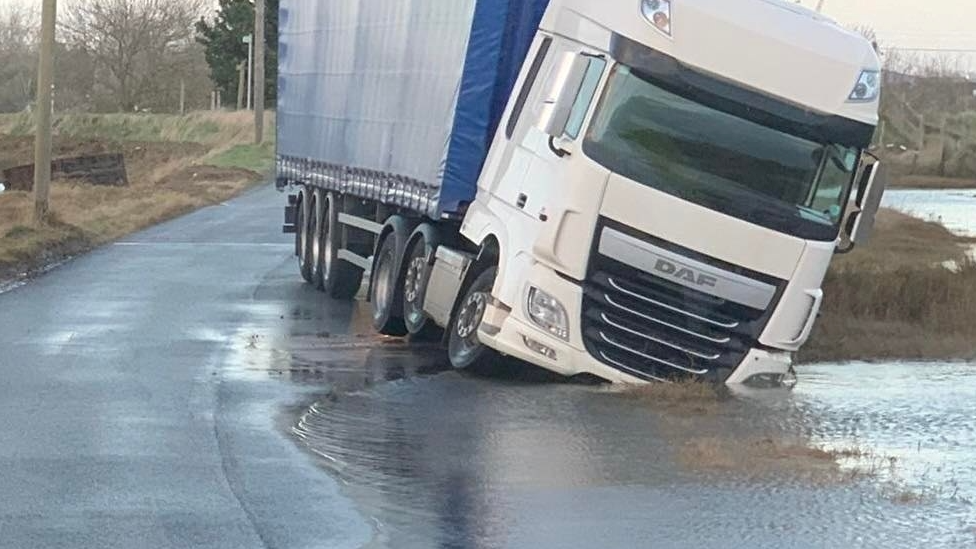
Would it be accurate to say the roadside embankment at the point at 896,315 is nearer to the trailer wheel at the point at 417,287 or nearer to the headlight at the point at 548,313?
the trailer wheel at the point at 417,287

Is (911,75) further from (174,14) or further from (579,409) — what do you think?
(579,409)

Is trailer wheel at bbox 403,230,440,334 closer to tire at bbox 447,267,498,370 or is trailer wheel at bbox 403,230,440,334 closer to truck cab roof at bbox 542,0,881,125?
tire at bbox 447,267,498,370

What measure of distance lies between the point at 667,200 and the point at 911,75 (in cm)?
7381

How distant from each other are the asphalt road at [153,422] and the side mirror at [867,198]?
432 centimetres

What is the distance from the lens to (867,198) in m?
12.3

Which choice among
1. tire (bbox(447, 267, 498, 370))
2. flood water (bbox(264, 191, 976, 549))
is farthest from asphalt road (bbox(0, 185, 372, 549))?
tire (bbox(447, 267, 498, 370))

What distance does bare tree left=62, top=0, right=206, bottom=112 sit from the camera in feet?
316

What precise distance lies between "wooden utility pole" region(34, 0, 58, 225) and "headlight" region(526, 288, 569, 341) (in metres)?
17.0

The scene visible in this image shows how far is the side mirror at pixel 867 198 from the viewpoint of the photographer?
12258mm

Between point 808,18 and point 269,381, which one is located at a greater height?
point 808,18

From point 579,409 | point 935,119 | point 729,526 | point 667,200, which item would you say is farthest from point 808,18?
point 935,119

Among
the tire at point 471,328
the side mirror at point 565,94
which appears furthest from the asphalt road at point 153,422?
the side mirror at point 565,94

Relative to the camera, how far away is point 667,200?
12.0 meters

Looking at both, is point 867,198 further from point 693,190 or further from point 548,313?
point 548,313
